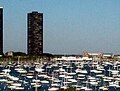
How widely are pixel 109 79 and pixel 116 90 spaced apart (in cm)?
2228

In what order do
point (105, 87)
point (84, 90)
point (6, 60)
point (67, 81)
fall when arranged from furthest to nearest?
point (6, 60) < point (67, 81) < point (105, 87) < point (84, 90)

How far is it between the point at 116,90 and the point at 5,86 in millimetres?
23220

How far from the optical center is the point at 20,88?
90.9 meters

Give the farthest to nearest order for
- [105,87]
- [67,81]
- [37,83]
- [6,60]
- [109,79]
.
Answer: [6,60]
[109,79]
[67,81]
[37,83]
[105,87]

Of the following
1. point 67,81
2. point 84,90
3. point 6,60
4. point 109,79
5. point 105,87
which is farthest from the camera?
point 6,60

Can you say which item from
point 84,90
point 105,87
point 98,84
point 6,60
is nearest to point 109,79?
point 98,84

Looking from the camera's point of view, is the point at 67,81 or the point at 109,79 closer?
the point at 67,81

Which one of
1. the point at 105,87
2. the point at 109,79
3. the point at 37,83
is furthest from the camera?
the point at 109,79

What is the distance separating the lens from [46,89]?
89.9 m

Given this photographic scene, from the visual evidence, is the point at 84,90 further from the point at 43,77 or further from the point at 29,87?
the point at 43,77

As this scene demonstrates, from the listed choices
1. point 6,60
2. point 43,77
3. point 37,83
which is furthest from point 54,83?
point 6,60

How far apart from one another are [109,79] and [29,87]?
1042 inches

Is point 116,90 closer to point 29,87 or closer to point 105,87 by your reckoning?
point 105,87

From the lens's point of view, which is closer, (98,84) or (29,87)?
(29,87)
